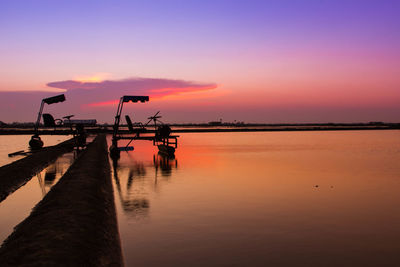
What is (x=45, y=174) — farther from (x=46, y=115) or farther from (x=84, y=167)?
(x=46, y=115)

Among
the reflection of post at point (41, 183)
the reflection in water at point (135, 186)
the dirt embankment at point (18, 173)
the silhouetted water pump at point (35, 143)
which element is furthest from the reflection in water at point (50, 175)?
the silhouetted water pump at point (35, 143)

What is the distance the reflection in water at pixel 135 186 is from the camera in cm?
1602

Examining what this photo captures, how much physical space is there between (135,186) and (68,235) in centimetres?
1186

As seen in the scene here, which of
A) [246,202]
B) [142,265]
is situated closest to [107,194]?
[246,202]

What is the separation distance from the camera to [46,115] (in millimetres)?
40594

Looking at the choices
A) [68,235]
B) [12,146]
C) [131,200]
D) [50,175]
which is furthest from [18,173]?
[12,146]

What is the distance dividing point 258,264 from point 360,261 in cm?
269

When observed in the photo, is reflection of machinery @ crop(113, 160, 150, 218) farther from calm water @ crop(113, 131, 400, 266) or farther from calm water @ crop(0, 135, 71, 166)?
calm water @ crop(0, 135, 71, 166)

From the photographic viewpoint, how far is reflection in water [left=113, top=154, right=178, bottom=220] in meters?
16.0

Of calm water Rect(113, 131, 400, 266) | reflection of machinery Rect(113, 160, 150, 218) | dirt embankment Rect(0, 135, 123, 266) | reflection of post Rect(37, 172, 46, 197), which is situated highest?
dirt embankment Rect(0, 135, 123, 266)

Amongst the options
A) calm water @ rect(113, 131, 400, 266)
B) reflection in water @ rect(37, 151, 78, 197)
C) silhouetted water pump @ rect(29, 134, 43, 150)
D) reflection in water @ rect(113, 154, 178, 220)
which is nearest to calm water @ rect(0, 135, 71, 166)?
silhouetted water pump @ rect(29, 134, 43, 150)

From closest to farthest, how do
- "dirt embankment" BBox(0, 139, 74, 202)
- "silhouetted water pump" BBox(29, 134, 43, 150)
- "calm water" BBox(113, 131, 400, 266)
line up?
1. "calm water" BBox(113, 131, 400, 266)
2. "dirt embankment" BBox(0, 139, 74, 202)
3. "silhouetted water pump" BBox(29, 134, 43, 150)

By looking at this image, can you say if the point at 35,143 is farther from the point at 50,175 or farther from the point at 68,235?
the point at 68,235

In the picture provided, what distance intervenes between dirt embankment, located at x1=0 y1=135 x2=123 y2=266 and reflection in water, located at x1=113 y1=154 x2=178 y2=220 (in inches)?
37.3
